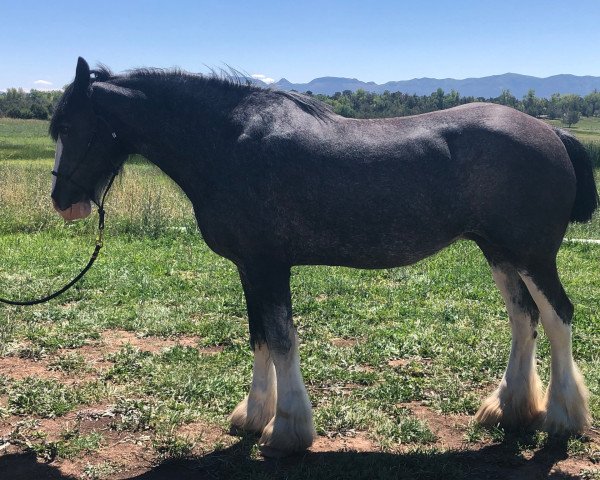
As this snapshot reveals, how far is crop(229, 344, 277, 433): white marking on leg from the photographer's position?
3.93 meters

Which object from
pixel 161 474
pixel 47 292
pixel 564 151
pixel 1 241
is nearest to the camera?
pixel 161 474

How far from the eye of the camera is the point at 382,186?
3461 mm

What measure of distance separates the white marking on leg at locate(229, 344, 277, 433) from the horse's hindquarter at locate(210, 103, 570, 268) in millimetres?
828

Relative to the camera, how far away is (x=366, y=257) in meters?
3.62

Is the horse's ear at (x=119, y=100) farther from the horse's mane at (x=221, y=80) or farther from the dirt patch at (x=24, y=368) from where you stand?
the dirt patch at (x=24, y=368)

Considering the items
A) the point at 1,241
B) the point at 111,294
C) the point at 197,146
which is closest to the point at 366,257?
the point at 197,146

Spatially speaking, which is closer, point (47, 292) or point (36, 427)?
point (36, 427)

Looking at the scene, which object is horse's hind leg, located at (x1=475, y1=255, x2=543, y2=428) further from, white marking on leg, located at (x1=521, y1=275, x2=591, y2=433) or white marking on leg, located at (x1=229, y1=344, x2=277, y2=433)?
white marking on leg, located at (x1=229, y1=344, x2=277, y2=433)

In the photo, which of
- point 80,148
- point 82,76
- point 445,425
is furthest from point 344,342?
point 82,76

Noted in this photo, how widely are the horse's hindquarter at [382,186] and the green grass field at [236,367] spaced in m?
1.29

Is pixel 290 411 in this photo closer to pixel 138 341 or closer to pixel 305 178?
pixel 305 178

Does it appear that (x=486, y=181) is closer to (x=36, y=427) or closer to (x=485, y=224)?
(x=485, y=224)

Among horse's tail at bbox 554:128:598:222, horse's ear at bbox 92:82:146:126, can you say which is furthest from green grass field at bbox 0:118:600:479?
horse's tail at bbox 554:128:598:222

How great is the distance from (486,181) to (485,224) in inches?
11.0
